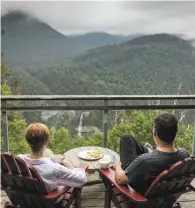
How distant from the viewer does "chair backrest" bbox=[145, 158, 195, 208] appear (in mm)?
1938

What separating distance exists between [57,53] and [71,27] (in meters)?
4.89

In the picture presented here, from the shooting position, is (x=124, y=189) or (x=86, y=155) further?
(x=86, y=155)

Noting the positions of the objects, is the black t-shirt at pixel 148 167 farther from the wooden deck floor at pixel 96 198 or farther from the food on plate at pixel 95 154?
the wooden deck floor at pixel 96 198

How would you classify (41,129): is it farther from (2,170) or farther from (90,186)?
(90,186)

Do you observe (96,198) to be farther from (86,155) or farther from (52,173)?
(52,173)

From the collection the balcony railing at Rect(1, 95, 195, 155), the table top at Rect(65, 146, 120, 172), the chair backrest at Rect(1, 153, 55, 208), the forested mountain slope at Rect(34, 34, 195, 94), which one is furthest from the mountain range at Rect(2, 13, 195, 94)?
the chair backrest at Rect(1, 153, 55, 208)

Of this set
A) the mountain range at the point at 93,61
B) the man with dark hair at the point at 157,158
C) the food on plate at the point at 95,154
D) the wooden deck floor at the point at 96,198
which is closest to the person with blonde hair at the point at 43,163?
the man with dark hair at the point at 157,158

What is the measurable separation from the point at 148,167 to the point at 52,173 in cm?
64

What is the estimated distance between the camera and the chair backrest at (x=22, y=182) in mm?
1929

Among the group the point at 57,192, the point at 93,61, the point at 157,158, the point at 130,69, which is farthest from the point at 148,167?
the point at 93,61

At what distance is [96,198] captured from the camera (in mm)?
3068

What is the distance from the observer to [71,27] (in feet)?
110

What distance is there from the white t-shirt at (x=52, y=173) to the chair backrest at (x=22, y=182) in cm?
8

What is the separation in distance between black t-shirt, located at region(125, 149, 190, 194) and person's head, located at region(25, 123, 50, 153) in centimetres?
62
